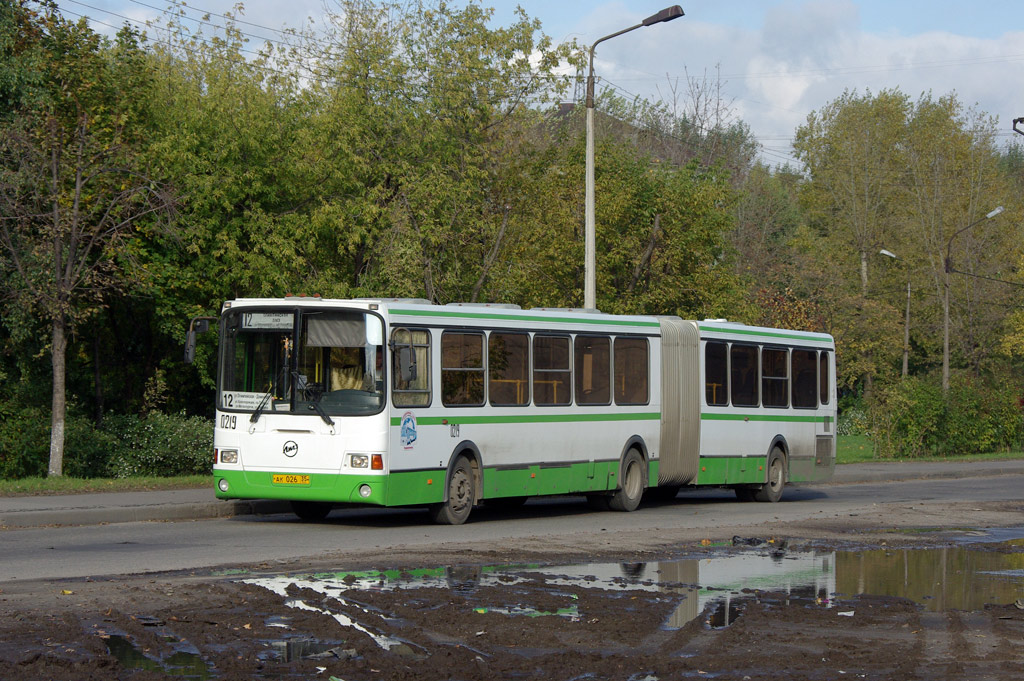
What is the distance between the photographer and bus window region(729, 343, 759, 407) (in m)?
23.0

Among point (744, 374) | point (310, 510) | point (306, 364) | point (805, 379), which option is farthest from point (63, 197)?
point (805, 379)

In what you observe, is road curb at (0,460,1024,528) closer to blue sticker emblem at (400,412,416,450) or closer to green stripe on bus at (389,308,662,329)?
blue sticker emblem at (400,412,416,450)

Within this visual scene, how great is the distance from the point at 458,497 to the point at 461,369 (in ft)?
5.47

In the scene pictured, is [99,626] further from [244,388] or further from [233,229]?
[233,229]

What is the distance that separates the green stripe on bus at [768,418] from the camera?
22312 mm

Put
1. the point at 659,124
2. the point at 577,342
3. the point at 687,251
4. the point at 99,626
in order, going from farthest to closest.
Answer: the point at 659,124, the point at 687,251, the point at 577,342, the point at 99,626

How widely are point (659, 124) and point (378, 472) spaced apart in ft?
157

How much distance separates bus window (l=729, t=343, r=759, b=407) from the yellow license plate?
9282mm

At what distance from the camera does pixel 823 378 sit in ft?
83.8

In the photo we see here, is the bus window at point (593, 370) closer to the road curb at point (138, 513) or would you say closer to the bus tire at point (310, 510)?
the bus tire at point (310, 510)

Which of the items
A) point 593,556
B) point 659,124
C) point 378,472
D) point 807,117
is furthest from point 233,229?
point 807,117

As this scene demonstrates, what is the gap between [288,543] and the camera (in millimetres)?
14250

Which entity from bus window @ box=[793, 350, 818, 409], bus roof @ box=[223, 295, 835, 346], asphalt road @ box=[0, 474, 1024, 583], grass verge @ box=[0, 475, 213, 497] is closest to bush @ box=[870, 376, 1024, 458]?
bus window @ box=[793, 350, 818, 409]

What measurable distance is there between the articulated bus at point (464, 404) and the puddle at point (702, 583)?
14.3 ft
